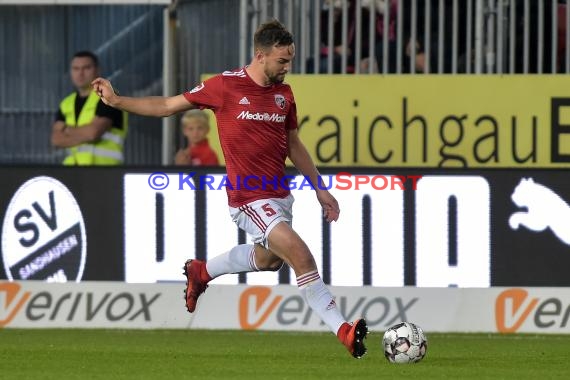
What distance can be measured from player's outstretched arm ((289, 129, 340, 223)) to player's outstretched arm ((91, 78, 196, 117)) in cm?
74

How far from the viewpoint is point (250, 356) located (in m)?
10.8

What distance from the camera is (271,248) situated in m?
10.5

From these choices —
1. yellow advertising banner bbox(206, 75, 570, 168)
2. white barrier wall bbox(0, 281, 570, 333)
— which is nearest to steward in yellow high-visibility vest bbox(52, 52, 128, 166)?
yellow advertising banner bbox(206, 75, 570, 168)

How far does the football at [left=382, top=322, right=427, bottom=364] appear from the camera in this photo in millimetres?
10055

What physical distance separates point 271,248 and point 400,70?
4.63 metres

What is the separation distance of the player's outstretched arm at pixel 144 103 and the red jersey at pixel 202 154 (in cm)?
398

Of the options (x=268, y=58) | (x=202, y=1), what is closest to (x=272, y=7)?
(x=202, y=1)

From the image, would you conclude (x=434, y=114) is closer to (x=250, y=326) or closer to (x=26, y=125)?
(x=250, y=326)

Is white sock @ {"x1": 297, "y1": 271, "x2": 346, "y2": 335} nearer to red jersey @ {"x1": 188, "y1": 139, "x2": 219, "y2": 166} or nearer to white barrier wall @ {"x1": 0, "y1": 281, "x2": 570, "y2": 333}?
white barrier wall @ {"x1": 0, "y1": 281, "x2": 570, "y2": 333}

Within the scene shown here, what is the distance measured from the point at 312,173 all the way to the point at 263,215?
1.69 feet

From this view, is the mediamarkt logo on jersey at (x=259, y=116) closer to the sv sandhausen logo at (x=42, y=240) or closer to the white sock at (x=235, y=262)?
the white sock at (x=235, y=262)

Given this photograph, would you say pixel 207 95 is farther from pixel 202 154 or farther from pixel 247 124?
pixel 202 154

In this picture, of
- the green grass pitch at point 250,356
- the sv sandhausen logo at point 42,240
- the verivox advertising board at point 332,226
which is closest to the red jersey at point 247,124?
the green grass pitch at point 250,356

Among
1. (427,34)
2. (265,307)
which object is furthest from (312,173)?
(427,34)
